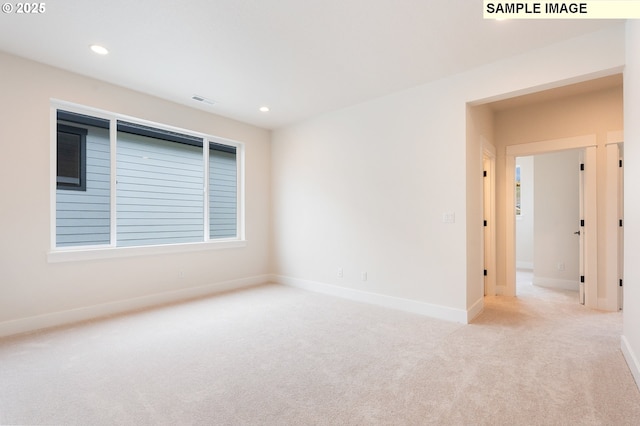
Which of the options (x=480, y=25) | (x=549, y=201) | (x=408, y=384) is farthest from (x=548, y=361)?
(x=549, y=201)

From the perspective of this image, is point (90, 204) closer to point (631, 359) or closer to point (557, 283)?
point (631, 359)

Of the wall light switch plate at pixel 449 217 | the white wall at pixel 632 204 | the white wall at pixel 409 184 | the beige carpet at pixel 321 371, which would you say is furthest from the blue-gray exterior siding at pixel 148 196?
the white wall at pixel 632 204

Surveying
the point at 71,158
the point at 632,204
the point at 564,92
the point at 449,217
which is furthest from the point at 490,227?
the point at 71,158

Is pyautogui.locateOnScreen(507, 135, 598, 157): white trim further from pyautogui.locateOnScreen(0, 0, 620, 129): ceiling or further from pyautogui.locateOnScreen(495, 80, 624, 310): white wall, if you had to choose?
pyautogui.locateOnScreen(0, 0, 620, 129): ceiling

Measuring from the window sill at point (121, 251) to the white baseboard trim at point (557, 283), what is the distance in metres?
5.30

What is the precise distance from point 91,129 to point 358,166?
11.4 feet

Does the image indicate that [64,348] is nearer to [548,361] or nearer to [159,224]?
[159,224]

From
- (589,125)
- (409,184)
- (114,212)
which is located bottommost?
(114,212)

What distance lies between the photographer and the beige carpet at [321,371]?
6.04ft

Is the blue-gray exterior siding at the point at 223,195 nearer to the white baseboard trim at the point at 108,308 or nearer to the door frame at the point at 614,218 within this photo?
the white baseboard trim at the point at 108,308

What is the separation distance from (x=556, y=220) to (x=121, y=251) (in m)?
6.64

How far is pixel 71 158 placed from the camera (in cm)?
358

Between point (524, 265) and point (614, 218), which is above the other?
point (614, 218)

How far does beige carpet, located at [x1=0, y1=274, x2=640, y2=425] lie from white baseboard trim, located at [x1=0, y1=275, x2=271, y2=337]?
0.24 m
